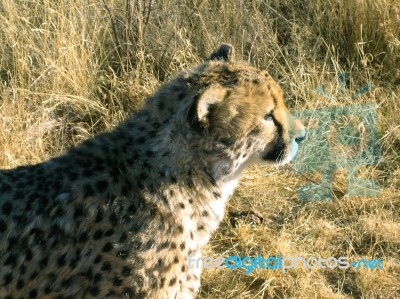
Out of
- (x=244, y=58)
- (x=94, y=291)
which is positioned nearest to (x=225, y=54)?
(x=94, y=291)

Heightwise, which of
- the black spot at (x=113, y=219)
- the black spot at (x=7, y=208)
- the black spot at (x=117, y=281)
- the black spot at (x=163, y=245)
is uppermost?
the black spot at (x=7, y=208)

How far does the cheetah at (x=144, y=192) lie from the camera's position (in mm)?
2088

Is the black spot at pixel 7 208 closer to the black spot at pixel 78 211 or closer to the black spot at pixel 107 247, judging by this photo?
the black spot at pixel 78 211

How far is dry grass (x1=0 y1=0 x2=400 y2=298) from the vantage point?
125 inches

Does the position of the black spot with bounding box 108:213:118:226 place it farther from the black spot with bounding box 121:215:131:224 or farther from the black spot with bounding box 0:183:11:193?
the black spot with bounding box 0:183:11:193

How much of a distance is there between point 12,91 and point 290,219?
1.66 meters

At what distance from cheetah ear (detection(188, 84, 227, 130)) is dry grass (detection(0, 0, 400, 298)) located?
1.00 meters

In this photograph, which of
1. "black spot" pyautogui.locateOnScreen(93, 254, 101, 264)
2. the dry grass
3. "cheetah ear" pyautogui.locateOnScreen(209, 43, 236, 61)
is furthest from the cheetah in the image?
the dry grass

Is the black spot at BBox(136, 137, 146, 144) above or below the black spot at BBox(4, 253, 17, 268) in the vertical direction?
above

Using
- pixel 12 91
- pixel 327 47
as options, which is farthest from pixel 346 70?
pixel 12 91

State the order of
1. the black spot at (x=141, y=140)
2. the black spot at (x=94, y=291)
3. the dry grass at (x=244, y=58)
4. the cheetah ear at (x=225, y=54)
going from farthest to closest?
the dry grass at (x=244, y=58) < the cheetah ear at (x=225, y=54) < the black spot at (x=141, y=140) < the black spot at (x=94, y=291)

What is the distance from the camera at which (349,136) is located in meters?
3.66

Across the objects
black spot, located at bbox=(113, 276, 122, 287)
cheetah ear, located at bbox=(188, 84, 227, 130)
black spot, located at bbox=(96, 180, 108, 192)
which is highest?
cheetah ear, located at bbox=(188, 84, 227, 130)

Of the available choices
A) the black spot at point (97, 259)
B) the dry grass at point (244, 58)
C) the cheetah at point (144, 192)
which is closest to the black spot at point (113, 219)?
the cheetah at point (144, 192)
